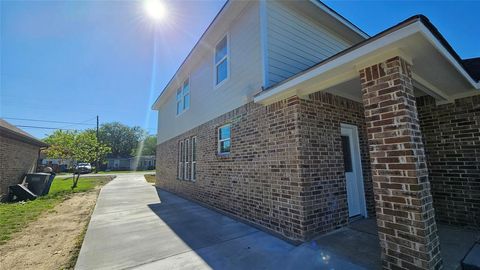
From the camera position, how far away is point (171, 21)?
777 centimetres

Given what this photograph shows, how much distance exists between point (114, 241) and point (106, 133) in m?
59.4

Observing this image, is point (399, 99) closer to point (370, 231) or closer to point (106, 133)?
point (370, 231)

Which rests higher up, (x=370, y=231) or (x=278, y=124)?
(x=278, y=124)

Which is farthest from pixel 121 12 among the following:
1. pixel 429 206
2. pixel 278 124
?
pixel 429 206

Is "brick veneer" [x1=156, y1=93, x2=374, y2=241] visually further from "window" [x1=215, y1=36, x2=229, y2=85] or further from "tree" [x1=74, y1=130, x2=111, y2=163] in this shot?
"tree" [x1=74, y1=130, x2=111, y2=163]

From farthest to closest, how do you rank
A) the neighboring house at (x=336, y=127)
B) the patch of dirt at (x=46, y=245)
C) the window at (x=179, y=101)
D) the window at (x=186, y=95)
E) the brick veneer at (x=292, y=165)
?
the window at (x=179, y=101) < the window at (x=186, y=95) < the brick veneer at (x=292, y=165) < the patch of dirt at (x=46, y=245) < the neighboring house at (x=336, y=127)

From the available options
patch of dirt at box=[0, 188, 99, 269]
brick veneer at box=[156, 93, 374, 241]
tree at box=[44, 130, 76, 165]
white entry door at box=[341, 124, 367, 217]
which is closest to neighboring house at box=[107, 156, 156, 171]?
tree at box=[44, 130, 76, 165]

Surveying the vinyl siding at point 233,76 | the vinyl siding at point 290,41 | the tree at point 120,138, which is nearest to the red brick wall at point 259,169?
the vinyl siding at point 233,76

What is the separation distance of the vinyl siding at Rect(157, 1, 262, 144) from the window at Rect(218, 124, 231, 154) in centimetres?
53

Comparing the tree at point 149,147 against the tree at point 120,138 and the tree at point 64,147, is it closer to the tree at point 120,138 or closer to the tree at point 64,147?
the tree at point 120,138

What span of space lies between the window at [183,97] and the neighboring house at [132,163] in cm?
4424

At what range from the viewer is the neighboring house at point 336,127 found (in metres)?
2.68

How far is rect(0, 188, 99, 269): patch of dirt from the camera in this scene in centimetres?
360

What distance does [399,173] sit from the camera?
2.68 meters
